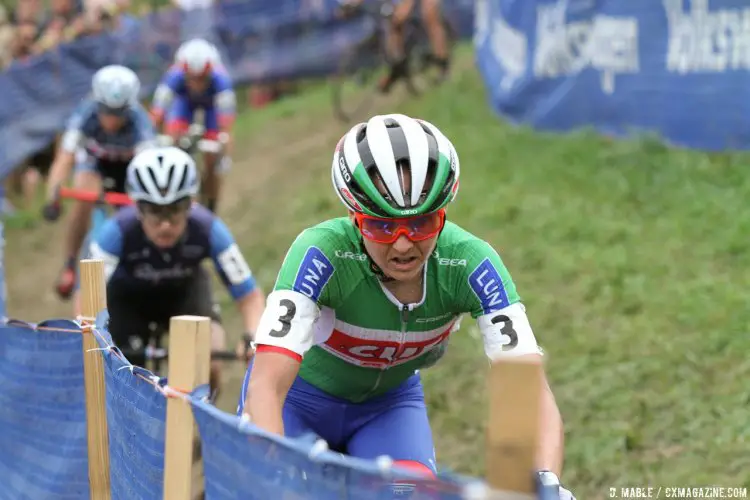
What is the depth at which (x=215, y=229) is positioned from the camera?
6.20 m

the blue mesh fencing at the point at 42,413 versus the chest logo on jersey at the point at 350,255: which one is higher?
the chest logo on jersey at the point at 350,255

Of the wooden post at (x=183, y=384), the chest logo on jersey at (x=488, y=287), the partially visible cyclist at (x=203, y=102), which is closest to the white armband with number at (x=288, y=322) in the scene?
the wooden post at (x=183, y=384)

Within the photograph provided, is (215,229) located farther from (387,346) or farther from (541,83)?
(541,83)

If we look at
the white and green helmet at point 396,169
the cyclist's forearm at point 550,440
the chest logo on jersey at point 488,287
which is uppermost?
the white and green helmet at point 396,169

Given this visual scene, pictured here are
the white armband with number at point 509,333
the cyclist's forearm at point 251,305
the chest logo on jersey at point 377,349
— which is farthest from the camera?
the cyclist's forearm at point 251,305

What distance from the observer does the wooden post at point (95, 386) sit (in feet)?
13.2

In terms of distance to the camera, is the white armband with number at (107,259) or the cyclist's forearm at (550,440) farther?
the white armband with number at (107,259)

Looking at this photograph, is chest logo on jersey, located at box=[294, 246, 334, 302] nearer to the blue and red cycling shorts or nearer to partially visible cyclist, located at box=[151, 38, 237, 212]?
the blue and red cycling shorts

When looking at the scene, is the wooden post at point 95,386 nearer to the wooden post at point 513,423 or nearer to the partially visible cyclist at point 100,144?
the wooden post at point 513,423

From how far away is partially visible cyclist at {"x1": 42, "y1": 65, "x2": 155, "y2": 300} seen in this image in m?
9.10

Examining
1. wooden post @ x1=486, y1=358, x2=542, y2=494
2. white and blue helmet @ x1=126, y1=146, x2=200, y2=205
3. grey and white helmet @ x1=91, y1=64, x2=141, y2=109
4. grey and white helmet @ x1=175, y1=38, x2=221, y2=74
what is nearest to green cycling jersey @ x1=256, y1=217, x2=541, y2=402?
wooden post @ x1=486, y1=358, x2=542, y2=494

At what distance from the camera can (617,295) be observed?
27.1ft

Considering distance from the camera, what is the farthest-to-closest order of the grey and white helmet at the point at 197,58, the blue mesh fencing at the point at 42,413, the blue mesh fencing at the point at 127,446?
the grey and white helmet at the point at 197,58, the blue mesh fencing at the point at 42,413, the blue mesh fencing at the point at 127,446

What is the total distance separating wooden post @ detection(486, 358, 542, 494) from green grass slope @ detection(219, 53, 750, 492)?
3.93 m
